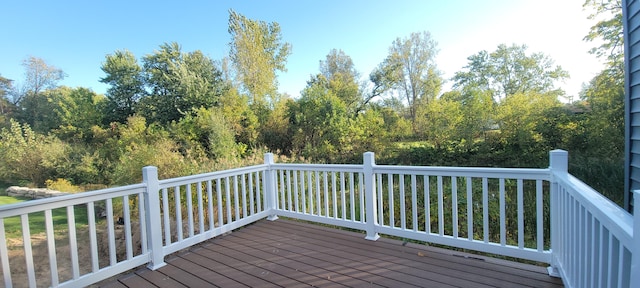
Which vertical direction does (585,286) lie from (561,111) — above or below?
below

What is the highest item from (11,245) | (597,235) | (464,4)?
(464,4)

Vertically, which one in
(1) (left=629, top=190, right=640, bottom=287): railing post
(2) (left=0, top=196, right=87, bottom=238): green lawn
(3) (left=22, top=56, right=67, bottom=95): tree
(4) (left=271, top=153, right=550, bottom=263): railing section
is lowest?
(2) (left=0, top=196, right=87, bottom=238): green lawn

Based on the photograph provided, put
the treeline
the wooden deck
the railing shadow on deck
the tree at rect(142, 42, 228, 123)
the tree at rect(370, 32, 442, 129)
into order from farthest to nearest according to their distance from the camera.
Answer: the tree at rect(370, 32, 442, 129) → the tree at rect(142, 42, 228, 123) → the treeline → the wooden deck → the railing shadow on deck

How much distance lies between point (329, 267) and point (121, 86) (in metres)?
17.2

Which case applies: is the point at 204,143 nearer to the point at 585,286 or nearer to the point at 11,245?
the point at 11,245

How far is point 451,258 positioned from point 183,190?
14.7 ft

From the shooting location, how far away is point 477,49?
13961 millimetres

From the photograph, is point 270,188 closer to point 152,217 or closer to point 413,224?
point 152,217

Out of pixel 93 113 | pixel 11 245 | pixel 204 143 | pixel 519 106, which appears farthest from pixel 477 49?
pixel 93 113

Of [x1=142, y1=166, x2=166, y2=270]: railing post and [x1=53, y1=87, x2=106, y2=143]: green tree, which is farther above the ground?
[x1=53, y1=87, x2=106, y2=143]: green tree

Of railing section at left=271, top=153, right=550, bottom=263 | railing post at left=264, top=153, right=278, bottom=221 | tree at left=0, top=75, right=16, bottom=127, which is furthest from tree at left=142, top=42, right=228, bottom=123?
railing section at left=271, top=153, right=550, bottom=263

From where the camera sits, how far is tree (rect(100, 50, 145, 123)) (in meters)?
14.9

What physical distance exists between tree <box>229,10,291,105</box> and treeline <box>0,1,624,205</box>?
0.05 metres

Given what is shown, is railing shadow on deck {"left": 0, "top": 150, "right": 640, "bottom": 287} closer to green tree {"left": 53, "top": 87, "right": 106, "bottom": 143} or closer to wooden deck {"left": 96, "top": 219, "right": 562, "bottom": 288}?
wooden deck {"left": 96, "top": 219, "right": 562, "bottom": 288}
